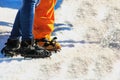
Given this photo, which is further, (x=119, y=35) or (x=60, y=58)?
(x=119, y=35)

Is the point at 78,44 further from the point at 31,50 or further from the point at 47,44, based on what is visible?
the point at 31,50

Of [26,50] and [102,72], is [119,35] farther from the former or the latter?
[26,50]

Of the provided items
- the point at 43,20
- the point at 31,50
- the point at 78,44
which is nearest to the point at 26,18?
the point at 31,50

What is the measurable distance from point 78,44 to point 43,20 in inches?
19.5

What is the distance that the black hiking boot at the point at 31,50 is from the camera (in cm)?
377

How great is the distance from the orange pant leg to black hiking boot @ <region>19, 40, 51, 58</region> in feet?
0.90

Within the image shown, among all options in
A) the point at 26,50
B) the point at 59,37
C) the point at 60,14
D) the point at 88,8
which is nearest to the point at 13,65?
the point at 26,50

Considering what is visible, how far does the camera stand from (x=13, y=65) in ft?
12.3

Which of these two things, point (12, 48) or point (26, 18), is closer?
point (26, 18)

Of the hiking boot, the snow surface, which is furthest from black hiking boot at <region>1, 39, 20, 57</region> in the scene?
the hiking boot

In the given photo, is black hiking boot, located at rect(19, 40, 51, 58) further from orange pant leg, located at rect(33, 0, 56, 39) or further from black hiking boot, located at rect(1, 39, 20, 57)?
orange pant leg, located at rect(33, 0, 56, 39)

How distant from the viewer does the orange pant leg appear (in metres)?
4.05

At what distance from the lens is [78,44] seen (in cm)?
422

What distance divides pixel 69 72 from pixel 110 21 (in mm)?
1295
